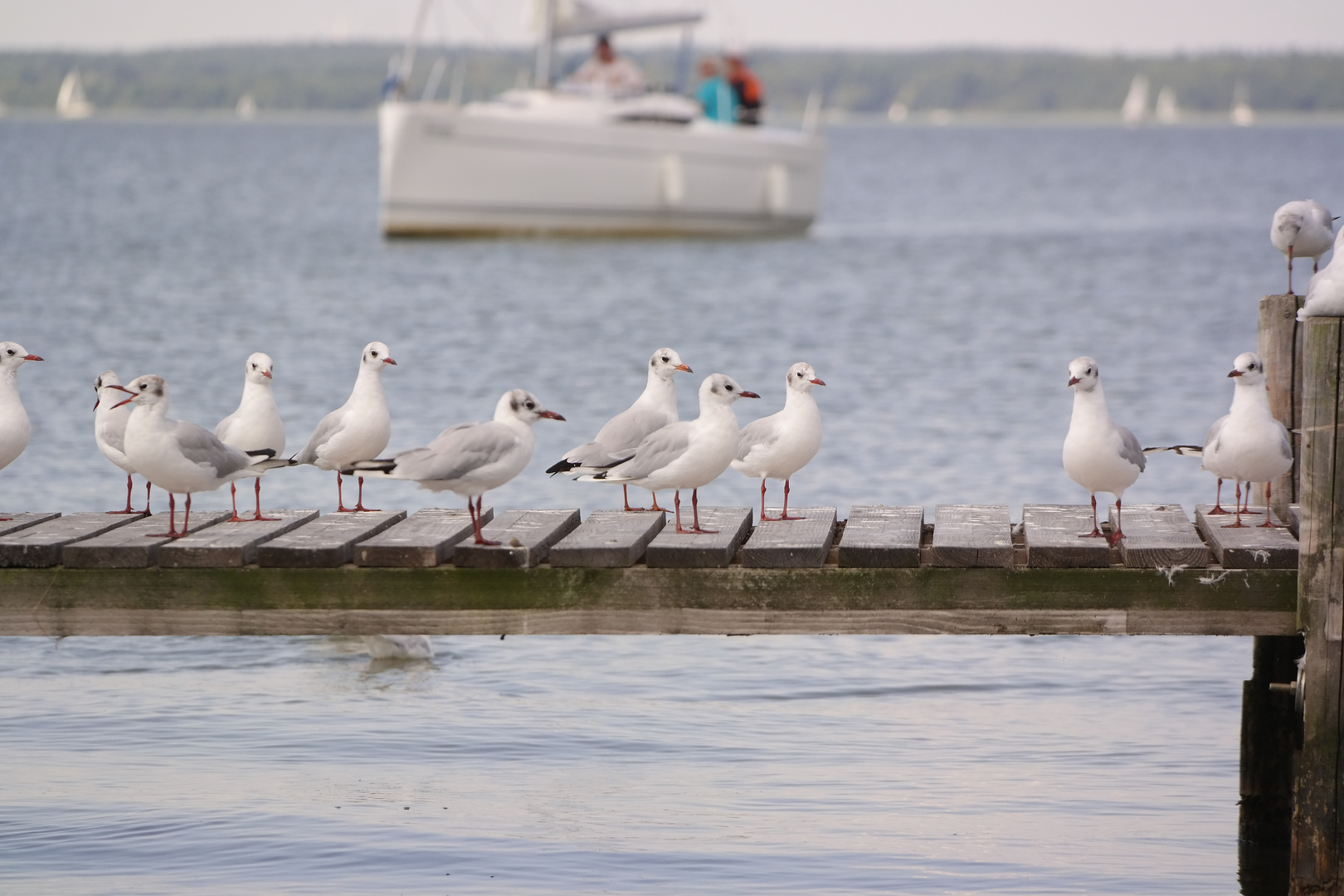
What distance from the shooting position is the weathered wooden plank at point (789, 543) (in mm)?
6176

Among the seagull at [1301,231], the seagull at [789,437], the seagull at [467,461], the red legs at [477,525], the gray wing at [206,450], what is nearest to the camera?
the red legs at [477,525]

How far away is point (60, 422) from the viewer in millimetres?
18516

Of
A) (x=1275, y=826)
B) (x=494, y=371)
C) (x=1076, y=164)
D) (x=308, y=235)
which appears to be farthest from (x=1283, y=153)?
(x=1275, y=826)

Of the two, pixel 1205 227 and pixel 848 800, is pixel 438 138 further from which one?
pixel 848 800

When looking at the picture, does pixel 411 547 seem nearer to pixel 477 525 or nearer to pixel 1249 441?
pixel 477 525

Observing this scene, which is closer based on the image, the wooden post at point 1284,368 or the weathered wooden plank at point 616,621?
the weathered wooden plank at point 616,621

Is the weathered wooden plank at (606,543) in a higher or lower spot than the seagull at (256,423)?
lower

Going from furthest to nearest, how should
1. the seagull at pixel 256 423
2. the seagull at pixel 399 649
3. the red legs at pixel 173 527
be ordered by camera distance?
the seagull at pixel 399 649
the seagull at pixel 256 423
the red legs at pixel 173 527

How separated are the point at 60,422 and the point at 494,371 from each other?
6.84m

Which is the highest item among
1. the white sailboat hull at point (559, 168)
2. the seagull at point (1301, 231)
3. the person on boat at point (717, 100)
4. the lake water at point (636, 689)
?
the person on boat at point (717, 100)

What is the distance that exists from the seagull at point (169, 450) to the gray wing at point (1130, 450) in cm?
328

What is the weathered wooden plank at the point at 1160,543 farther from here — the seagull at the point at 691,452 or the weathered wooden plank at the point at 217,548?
the weathered wooden plank at the point at 217,548

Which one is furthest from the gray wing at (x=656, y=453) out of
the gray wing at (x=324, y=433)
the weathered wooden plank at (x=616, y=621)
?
the gray wing at (x=324, y=433)

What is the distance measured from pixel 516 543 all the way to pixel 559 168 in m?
39.4
